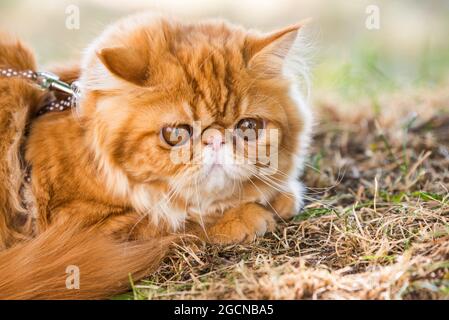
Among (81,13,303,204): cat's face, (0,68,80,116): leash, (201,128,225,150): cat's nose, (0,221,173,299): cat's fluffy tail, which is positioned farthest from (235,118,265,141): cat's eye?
(0,68,80,116): leash

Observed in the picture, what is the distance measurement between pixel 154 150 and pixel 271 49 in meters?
0.61

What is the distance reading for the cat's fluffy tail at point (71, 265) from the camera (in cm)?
192

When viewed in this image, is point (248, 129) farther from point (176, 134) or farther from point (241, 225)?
point (241, 225)

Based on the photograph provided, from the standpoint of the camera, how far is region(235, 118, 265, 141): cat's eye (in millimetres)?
2137

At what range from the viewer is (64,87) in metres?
2.36

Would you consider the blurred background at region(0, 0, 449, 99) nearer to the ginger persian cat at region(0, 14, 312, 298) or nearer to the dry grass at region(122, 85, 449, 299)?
the dry grass at region(122, 85, 449, 299)

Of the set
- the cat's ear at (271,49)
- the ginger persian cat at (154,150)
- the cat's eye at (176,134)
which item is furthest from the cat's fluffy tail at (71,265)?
the cat's ear at (271,49)

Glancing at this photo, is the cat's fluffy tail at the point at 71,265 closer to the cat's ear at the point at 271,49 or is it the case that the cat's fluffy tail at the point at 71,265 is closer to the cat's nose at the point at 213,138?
the cat's nose at the point at 213,138

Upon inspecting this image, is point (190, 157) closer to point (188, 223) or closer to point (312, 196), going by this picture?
point (188, 223)

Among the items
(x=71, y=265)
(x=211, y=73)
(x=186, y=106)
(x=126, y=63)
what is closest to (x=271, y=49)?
(x=211, y=73)

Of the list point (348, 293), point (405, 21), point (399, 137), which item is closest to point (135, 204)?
point (348, 293)

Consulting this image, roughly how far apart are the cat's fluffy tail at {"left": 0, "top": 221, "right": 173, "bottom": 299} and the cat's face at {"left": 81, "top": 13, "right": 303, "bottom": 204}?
0.92 feet

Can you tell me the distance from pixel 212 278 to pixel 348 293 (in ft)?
1.63

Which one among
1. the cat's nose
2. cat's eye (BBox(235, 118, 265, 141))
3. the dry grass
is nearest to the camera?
the dry grass
